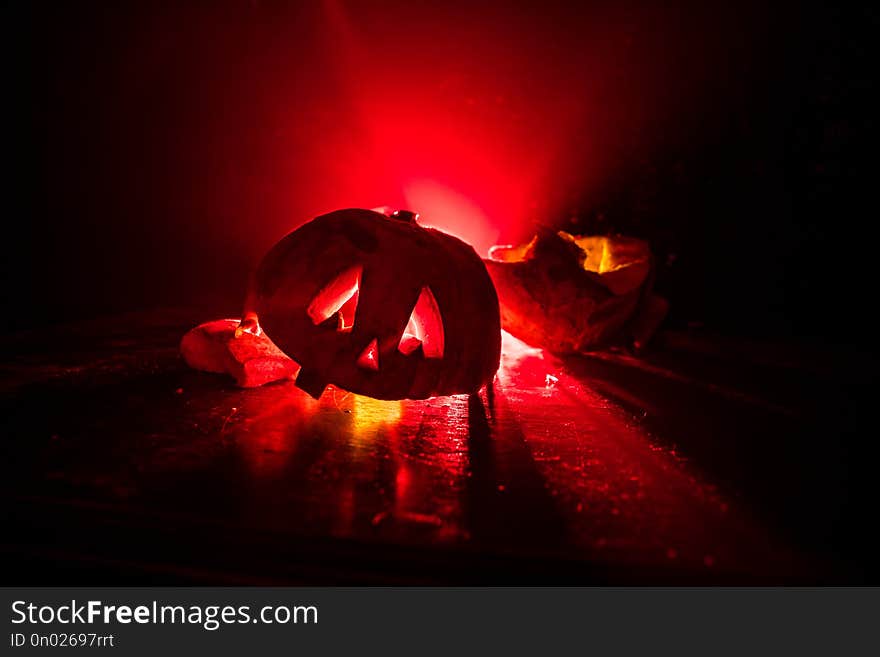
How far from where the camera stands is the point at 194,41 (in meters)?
4.11

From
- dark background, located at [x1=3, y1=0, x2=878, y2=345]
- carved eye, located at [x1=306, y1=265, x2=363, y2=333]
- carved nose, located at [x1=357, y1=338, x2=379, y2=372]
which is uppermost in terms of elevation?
dark background, located at [x1=3, y1=0, x2=878, y2=345]

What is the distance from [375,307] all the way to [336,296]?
0.37 meters

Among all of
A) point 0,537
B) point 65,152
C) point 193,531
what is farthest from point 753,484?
point 65,152

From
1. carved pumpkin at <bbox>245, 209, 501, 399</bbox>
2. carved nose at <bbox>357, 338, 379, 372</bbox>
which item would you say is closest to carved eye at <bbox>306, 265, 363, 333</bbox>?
carved pumpkin at <bbox>245, 209, 501, 399</bbox>

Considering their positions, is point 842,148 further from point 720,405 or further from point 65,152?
point 65,152

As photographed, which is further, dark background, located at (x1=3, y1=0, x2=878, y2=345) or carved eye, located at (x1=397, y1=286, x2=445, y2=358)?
dark background, located at (x1=3, y1=0, x2=878, y2=345)

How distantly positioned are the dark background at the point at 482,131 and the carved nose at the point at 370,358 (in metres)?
2.68

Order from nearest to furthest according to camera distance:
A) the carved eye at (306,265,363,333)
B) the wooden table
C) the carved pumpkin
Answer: the wooden table → the carved pumpkin → the carved eye at (306,265,363,333)

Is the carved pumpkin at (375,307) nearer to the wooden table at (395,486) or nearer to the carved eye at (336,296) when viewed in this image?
the carved eye at (336,296)

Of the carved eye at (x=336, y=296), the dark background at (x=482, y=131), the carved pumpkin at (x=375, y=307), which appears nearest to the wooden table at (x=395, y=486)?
the carved pumpkin at (x=375, y=307)

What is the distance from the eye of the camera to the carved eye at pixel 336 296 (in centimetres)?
190

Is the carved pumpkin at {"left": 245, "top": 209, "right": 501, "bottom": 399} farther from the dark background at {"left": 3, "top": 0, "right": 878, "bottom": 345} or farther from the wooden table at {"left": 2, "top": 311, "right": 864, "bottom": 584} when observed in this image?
the dark background at {"left": 3, "top": 0, "right": 878, "bottom": 345}

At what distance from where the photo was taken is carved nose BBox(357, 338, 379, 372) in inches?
69.4

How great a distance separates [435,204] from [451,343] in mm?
2981
